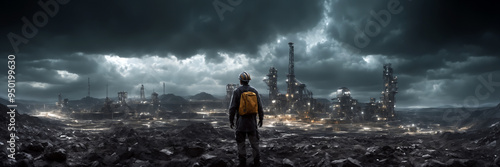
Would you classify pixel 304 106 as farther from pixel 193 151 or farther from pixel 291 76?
pixel 193 151

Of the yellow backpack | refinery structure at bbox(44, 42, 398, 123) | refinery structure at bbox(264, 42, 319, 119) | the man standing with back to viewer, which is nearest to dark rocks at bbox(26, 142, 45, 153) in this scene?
the man standing with back to viewer

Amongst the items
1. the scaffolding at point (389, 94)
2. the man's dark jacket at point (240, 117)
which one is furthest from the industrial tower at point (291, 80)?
the man's dark jacket at point (240, 117)

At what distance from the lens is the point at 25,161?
5.84 meters

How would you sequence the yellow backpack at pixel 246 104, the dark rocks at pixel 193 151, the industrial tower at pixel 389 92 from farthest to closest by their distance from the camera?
the industrial tower at pixel 389 92, the dark rocks at pixel 193 151, the yellow backpack at pixel 246 104

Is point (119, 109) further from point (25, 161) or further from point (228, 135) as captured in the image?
point (25, 161)

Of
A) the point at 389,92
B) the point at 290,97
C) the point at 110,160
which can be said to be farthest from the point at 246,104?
the point at 290,97

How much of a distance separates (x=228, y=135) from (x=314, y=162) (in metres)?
10.6

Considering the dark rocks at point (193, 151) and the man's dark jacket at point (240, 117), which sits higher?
the man's dark jacket at point (240, 117)

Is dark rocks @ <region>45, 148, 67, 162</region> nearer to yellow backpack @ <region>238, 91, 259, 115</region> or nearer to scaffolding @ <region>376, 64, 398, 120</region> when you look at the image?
yellow backpack @ <region>238, 91, 259, 115</region>

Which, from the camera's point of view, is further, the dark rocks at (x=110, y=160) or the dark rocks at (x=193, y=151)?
the dark rocks at (x=193, y=151)

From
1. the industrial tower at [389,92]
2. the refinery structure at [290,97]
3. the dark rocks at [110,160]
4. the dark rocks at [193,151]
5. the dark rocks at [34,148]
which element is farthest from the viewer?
the refinery structure at [290,97]

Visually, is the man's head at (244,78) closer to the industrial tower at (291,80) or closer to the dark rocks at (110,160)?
A: the dark rocks at (110,160)

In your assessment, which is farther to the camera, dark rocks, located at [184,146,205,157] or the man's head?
dark rocks, located at [184,146,205,157]

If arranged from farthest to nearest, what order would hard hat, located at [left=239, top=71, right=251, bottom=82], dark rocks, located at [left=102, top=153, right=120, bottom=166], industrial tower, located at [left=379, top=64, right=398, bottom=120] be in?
industrial tower, located at [left=379, top=64, right=398, bottom=120]
dark rocks, located at [left=102, top=153, right=120, bottom=166]
hard hat, located at [left=239, top=71, right=251, bottom=82]
